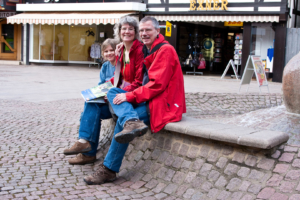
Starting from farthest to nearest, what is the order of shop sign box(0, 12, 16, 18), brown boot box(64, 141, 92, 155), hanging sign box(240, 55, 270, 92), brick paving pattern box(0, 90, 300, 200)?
shop sign box(0, 12, 16, 18), hanging sign box(240, 55, 270, 92), brown boot box(64, 141, 92, 155), brick paving pattern box(0, 90, 300, 200)

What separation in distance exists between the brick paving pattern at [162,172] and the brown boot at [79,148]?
8.8 inches

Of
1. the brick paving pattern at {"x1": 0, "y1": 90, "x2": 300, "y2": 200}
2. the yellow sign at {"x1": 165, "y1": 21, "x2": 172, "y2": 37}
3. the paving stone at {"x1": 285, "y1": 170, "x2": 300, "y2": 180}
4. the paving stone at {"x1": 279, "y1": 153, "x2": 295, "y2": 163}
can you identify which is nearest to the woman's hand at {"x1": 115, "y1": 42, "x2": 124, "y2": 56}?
the brick paving pattern at {"x1": 0, "y1": 90, "x2": 300, "y2": 200}

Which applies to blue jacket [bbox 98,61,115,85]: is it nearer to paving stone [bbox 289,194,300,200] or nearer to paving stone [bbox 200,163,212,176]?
paving stone [bbox 200,163,212,176]

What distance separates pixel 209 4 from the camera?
16.6 metres

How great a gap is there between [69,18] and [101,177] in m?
17.0

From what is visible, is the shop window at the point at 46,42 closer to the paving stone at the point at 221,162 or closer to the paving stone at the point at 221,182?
the paving stone at the point at 221,162

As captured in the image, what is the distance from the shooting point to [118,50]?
427cm

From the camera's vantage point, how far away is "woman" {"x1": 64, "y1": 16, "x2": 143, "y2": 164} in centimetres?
403

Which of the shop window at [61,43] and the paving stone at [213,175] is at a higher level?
the shop window at [61,43]

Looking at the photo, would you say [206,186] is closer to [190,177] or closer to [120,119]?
[190,177]

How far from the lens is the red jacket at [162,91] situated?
3590 mm

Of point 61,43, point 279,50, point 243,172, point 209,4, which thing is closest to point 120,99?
point 243,172

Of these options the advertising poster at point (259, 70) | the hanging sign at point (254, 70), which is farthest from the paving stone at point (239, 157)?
the advertising poster at point (259, 70)

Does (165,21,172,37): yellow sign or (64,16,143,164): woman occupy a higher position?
(165,21,172,37): yellow sign
